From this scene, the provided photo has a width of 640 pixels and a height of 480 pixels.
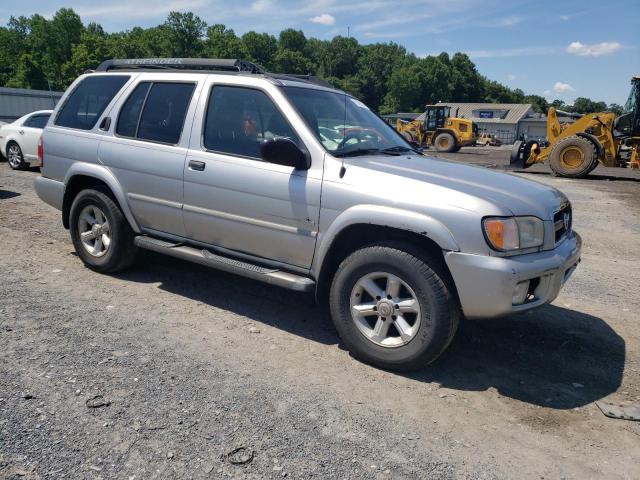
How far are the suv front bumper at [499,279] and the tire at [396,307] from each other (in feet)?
0.45

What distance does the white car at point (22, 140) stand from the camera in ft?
41.9

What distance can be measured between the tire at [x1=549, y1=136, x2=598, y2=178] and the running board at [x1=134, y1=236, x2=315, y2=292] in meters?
15.5

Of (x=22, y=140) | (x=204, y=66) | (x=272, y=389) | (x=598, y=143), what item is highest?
(x=204, y=66)

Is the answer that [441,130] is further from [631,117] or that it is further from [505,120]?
[505,120]

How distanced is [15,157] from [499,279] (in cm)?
1330

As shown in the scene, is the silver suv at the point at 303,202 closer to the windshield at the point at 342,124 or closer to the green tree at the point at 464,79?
the windshield at the point at 342,124

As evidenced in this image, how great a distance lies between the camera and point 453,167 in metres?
4.25

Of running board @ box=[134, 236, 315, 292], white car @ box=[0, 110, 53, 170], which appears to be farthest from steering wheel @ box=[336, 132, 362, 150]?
white car @ box=[0, 110, 53, 170]

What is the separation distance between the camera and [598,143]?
54.9ft

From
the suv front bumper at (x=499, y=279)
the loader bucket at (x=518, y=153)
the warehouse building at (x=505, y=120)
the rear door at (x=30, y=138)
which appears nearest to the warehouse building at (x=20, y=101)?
the rear door at (x=30, y=138)

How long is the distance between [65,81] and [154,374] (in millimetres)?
96486

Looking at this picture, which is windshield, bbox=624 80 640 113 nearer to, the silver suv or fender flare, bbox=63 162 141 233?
the silver suv

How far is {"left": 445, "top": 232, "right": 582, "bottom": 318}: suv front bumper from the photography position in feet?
10.6

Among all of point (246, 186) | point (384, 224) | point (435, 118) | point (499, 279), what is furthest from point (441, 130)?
point (499, 279)
